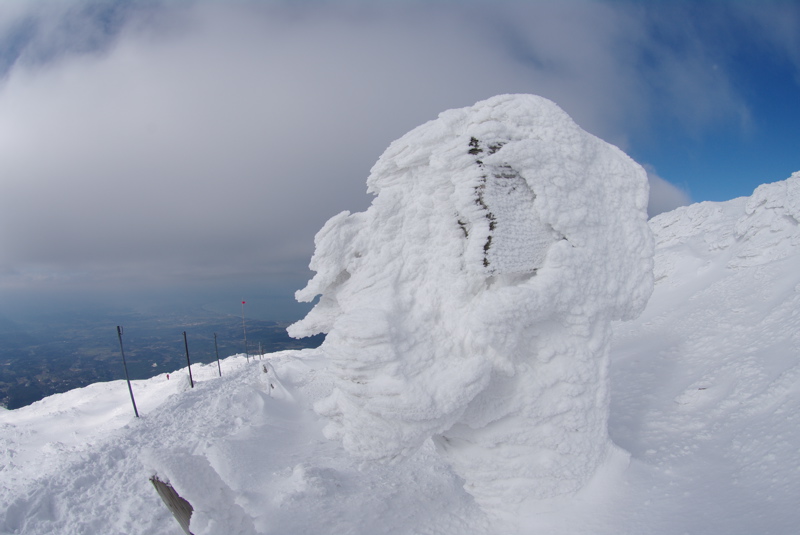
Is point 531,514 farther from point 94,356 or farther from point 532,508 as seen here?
point 94,356

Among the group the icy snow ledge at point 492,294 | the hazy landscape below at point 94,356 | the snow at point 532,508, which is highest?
the icy snow ledge at point 492,294

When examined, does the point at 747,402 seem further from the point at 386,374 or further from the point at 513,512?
the point at 386,374

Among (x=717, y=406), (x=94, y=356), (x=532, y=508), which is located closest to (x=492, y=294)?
(x=532, y=508)

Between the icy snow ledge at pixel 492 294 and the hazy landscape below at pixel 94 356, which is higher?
the icy snow ledge at pixel 492 294

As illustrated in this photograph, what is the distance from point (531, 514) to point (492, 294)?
3669mm

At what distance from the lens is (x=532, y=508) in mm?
6102

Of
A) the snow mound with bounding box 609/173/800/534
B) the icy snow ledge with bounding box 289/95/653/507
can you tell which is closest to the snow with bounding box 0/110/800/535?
the snow mound with bounding box 609/173/800/534

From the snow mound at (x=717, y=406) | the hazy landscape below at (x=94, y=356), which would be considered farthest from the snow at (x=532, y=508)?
the hazy landscape below at (x=94, y=356)

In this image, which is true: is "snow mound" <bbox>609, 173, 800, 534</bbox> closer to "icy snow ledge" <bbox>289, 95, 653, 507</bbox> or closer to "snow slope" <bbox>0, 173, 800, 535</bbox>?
"snow slope" <bbox>0, 173, 800, 535</bbox>

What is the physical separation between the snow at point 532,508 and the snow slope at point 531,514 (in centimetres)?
3

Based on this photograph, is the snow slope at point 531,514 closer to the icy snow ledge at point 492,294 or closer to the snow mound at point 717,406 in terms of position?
the snow mound at point 717,406

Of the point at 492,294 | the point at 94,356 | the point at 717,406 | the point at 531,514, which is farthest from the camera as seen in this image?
the point at 94,356

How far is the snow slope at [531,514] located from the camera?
504cm

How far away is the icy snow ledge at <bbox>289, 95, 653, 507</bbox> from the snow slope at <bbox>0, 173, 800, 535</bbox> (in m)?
1.10
